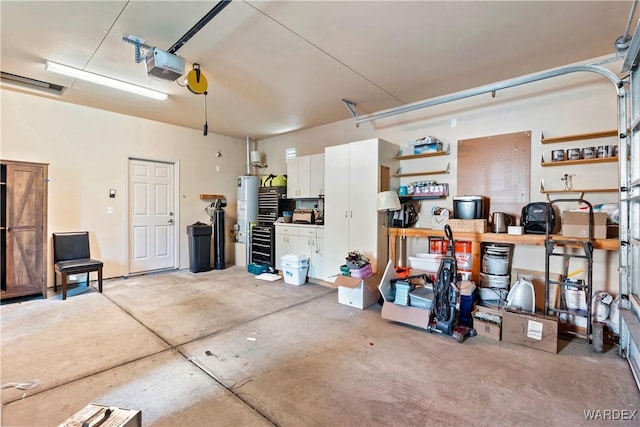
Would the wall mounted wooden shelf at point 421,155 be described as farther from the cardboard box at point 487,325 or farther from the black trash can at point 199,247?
the black trash can at point 199,247

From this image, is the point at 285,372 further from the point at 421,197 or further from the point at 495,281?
the point at 421,197

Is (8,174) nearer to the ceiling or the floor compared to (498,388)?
nearer to the ceiling

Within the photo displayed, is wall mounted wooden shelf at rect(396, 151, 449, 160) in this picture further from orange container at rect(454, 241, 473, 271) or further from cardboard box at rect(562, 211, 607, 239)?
cardboard box at rect(562, 211, 607, 239)

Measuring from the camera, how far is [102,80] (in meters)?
3.82

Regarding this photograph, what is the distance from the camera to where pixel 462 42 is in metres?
2.92

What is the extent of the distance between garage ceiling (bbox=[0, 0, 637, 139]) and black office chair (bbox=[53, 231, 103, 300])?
2170 millimetres

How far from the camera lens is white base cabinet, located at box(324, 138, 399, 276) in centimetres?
425

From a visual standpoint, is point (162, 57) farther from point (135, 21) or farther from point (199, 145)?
point (199, 145)

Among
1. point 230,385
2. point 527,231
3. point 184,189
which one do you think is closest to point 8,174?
point 184,189

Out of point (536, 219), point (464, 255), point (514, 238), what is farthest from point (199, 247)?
point (536, 219)

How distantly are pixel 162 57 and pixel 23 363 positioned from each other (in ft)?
9.80

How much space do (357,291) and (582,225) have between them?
251cm

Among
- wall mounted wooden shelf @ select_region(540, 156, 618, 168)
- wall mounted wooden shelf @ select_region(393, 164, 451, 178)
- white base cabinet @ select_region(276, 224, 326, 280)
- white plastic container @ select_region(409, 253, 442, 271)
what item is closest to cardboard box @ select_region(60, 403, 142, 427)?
white plastic container @ select_region(409, 253, 442, 271)

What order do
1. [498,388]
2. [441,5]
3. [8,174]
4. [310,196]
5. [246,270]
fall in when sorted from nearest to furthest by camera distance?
[498,388], [441,5], [8,174], [310,196], [246,270]
